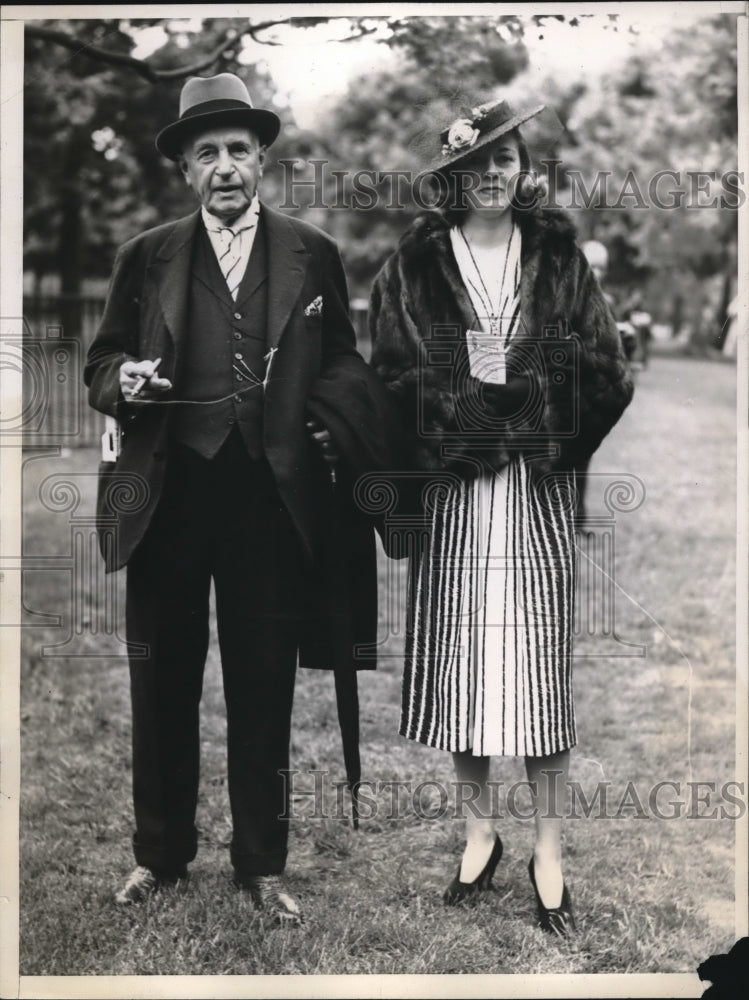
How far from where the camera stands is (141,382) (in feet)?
14.9

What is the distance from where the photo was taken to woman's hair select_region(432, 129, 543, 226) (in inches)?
180

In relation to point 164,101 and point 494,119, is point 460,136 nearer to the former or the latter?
point 494,119

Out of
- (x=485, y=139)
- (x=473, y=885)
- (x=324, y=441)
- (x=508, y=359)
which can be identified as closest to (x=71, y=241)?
(x=324, y=441)

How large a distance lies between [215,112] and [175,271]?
60cm

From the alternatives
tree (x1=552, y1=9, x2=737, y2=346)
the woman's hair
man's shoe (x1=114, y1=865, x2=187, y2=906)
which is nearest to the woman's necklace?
the woman's hair

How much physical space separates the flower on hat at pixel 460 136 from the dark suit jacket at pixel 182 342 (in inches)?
22.2

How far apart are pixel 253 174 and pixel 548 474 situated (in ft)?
5.11

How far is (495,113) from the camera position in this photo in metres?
4.55

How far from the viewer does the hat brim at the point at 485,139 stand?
4512mm

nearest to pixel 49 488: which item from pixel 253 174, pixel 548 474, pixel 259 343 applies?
pixel 259 343

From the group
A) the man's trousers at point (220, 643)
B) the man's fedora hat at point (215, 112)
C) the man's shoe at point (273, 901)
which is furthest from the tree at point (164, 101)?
the man's shoe at point (273, 901)

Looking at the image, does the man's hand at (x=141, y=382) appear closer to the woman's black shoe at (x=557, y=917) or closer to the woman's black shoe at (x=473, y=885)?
the woman's black shoe at (x=473, y=885)

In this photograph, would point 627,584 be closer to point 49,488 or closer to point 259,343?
point 259,343

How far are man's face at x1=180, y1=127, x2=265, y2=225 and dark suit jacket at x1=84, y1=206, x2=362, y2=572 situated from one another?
0.09 m
